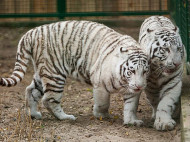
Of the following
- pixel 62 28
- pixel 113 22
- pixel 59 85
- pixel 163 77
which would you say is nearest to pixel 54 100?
pixel 59 85

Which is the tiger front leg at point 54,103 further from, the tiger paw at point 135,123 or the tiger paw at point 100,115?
the tiger paw at point 135,123

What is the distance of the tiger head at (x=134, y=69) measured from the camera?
4.73 metres

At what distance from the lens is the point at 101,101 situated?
5.20 meters

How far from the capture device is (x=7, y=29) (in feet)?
32.1

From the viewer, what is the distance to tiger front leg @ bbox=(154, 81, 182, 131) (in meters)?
4.79

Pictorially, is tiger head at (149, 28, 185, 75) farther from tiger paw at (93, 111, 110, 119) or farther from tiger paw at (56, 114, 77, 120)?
tiger paw at (56, 114, 77, 120)

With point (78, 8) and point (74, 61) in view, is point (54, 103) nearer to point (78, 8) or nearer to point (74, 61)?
point (74, 61)

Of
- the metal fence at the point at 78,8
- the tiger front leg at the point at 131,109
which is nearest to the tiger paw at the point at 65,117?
the tiger front leg at the point at 131,109

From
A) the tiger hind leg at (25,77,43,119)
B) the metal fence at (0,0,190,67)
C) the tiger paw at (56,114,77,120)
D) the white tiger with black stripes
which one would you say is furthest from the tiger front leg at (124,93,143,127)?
the metal fence at (0,0,190,67)

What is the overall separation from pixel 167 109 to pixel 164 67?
0.45 metres

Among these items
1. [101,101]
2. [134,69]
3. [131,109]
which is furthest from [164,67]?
[101,101]

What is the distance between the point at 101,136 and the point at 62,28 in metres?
1.53

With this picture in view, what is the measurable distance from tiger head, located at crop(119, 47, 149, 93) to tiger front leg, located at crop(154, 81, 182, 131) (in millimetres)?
343

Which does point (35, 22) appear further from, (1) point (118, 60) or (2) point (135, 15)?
(1) point (118, 60)
